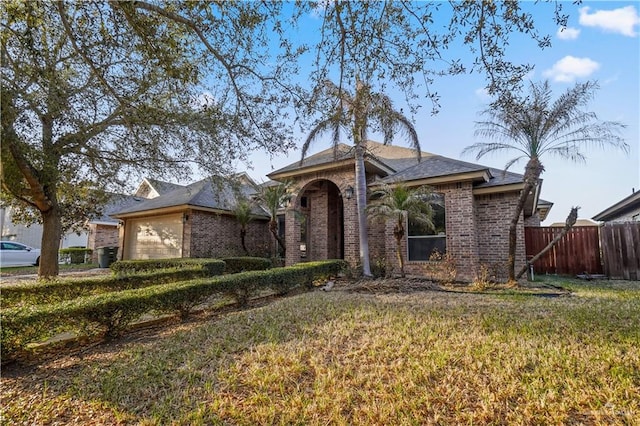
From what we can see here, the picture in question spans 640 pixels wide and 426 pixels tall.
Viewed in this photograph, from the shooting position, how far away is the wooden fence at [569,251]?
11.3 meters

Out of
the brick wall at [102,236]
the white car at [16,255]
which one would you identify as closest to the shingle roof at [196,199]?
the white car at [16,255]

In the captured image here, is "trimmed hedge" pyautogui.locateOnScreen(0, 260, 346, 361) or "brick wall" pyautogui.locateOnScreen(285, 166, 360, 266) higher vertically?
"brick wall" pyautogui.locateOnScreen(285, 166, 360, 266)

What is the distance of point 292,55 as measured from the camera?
5266 mm

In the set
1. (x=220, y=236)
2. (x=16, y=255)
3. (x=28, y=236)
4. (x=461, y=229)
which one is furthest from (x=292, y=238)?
(x=28, y=236)

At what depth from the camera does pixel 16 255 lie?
57.0 feet

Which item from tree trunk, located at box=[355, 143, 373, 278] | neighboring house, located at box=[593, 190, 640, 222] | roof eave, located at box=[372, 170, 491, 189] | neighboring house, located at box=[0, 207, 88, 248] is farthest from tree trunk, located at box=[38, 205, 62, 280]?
neighboring house, located at box=[593, 190, 640, 222]

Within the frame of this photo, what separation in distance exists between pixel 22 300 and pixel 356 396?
7.56 meters

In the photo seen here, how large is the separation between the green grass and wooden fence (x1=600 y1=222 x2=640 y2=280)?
24.3 ft

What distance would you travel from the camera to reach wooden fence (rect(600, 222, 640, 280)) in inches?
404

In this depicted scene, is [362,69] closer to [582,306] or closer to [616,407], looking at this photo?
[616,407]

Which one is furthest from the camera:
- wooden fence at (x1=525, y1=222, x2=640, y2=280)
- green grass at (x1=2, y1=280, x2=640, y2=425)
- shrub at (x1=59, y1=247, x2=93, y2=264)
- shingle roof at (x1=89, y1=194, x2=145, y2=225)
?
shrub at (x1=59, y1=247, x2=93, y2=264)

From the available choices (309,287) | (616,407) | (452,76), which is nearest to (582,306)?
(616,407)

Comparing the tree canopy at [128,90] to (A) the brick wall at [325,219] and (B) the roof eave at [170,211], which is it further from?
(A) the brick wall at [325,219]

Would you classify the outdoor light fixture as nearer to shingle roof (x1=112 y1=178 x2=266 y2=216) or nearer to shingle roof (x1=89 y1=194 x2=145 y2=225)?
shingle roof (x1=112 y1=178 x2=266 y2=216)
